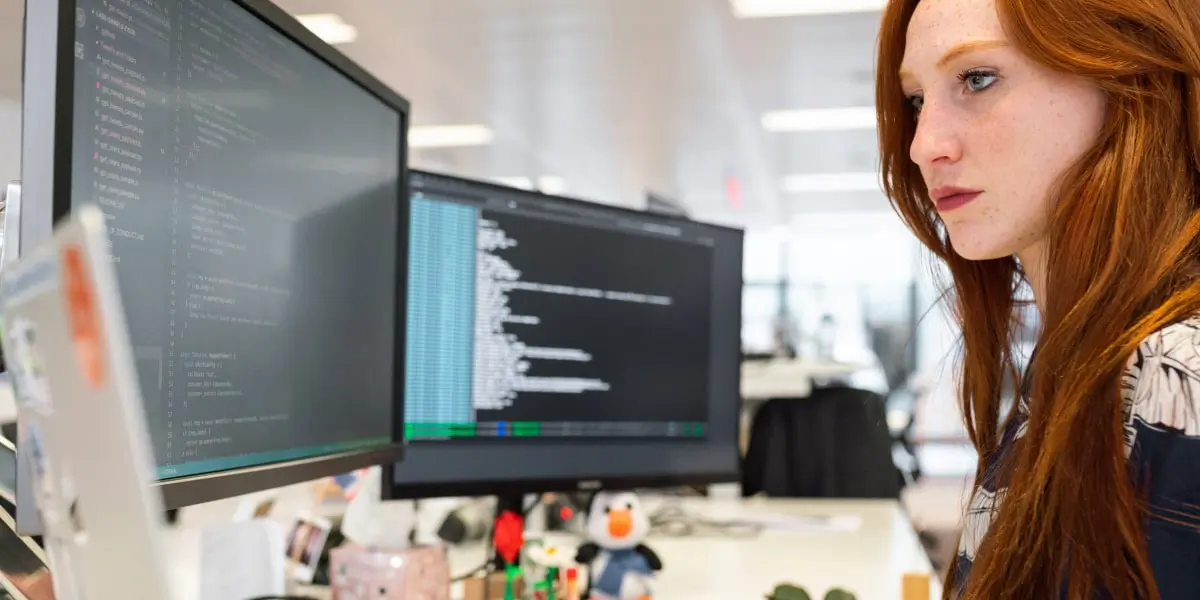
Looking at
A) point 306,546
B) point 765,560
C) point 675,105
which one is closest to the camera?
point 306,546

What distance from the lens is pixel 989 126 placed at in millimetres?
764

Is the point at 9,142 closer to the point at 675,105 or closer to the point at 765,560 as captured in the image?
the point at 765,560

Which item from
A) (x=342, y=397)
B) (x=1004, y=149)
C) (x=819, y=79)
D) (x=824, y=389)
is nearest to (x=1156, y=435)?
(x=1004, y=149)

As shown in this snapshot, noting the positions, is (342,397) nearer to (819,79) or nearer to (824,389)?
(824,389)

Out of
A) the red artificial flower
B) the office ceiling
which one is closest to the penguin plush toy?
the red artificial flower

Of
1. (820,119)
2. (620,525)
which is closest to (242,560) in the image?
(620,525)

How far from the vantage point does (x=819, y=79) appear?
5.88m

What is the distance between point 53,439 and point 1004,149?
2.22 feet

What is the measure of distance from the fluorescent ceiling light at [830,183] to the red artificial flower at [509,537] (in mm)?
7962

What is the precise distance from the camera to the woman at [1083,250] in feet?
1.92

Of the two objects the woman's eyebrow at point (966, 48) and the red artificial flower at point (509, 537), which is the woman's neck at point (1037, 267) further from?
the red artificial flower at point (509, 537)

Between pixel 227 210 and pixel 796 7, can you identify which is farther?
pixel 796 7

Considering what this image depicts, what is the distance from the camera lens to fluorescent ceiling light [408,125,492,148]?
714 cm

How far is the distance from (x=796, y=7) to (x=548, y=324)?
12.5ft
